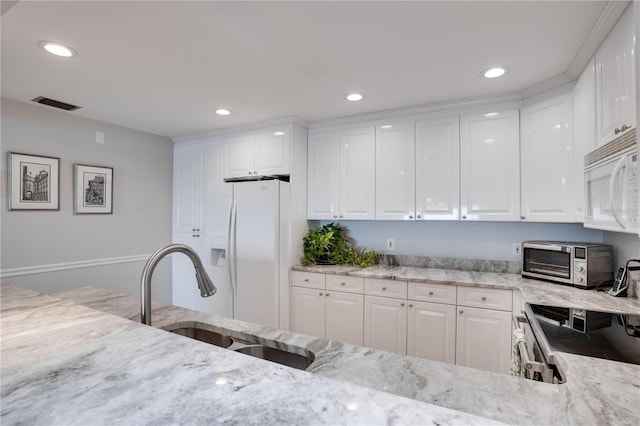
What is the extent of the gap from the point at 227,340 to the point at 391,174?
82.1 inches

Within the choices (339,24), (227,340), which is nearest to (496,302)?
(227,340)

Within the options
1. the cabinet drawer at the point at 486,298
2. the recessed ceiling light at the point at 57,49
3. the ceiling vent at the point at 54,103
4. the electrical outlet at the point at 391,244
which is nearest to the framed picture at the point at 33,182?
the ceiling vent at the point at 54,103

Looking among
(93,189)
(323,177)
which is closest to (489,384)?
(323,177)

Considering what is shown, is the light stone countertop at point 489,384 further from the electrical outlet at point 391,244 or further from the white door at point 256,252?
the electrical outlet at point 391,244

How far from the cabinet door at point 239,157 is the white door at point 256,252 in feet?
1.31

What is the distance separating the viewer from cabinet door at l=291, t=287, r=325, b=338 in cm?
292

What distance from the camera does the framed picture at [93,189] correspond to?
3127 mm

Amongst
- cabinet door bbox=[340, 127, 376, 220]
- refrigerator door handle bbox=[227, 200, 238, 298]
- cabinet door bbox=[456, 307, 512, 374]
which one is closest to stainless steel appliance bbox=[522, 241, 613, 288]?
cabinet door bbox=[456, 307, 512, 374]

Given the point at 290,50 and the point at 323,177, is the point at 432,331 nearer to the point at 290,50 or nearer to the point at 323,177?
the point at 323,177

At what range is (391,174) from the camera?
2928 millimetres

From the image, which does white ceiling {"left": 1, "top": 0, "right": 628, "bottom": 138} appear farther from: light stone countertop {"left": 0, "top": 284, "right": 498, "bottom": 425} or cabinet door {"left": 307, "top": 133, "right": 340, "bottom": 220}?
light stone countertop {"left": 0, "top": 284, "right": 498, "bottom": 425}

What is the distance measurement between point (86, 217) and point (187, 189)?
3.49 feet

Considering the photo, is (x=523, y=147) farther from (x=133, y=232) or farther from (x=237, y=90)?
(x=133, y=232)

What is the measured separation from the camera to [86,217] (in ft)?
10.5
